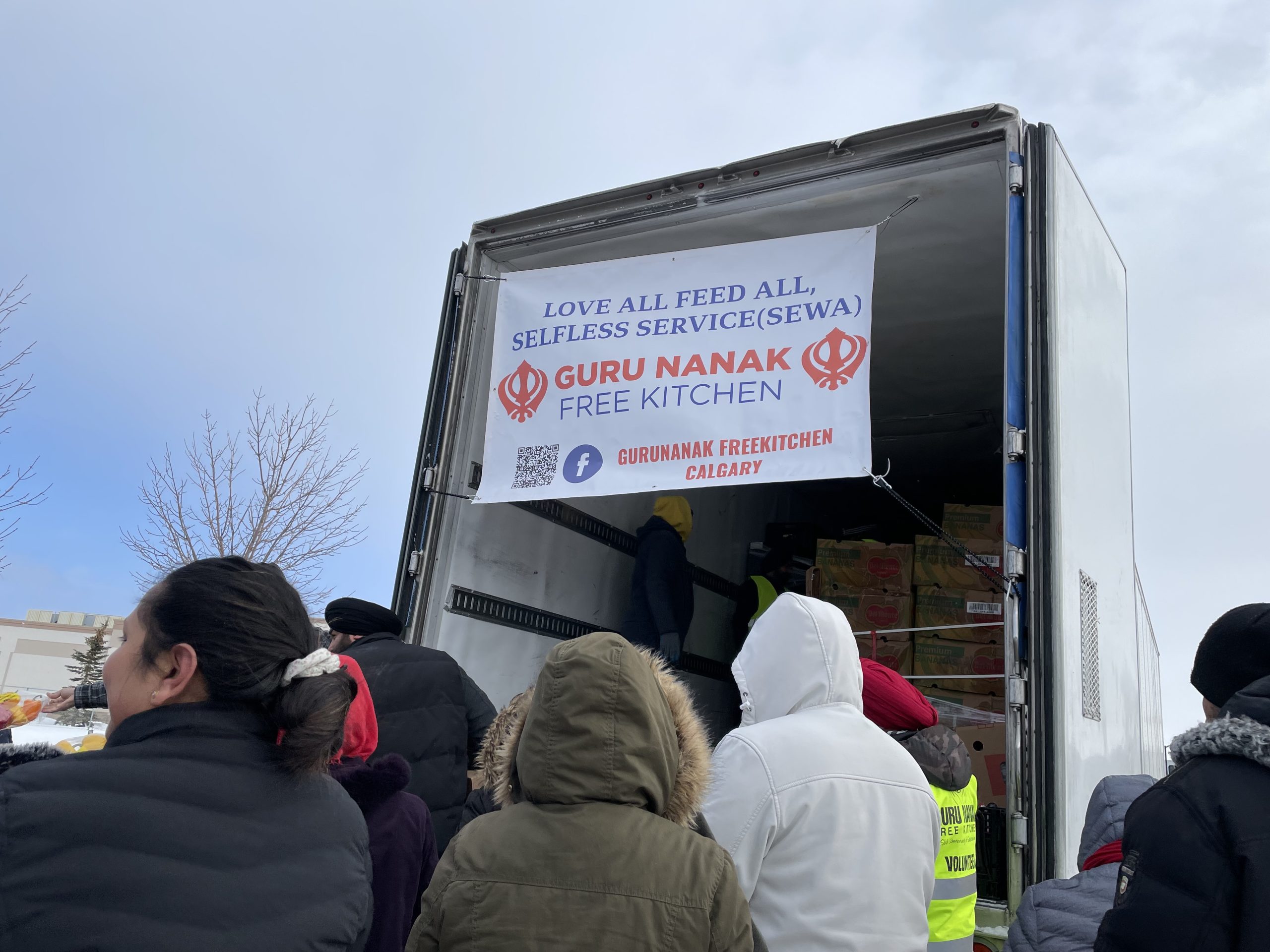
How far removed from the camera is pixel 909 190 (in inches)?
147

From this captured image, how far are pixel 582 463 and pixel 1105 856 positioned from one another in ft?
8.36

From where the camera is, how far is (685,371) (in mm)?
3854

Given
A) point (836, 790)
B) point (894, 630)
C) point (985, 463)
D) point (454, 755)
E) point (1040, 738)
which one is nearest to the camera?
point (836, 790)

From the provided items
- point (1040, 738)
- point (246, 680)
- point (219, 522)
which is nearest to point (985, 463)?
point (1040, 738)

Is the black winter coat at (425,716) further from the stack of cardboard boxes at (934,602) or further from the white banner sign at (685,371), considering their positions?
the stack of cardboard boxes at (934,602)

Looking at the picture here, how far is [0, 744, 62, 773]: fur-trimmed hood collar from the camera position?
4.35ft

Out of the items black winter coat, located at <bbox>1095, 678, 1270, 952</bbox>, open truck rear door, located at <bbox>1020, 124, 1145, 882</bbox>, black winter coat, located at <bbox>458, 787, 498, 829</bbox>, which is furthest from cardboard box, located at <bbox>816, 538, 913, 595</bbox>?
black winter coat, located at <bbox>1095, 678, 1270, 952</bbox>

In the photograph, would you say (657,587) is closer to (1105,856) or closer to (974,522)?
(974,522)

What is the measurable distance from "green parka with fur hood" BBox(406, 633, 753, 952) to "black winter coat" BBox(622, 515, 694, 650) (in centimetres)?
368

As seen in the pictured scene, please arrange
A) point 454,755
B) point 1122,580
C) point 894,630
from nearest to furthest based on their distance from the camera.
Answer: point 454,755, point 1122,580, point 894,630

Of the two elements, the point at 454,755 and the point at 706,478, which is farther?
the point at 706,478

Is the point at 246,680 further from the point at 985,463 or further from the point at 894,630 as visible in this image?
the point at 985,463

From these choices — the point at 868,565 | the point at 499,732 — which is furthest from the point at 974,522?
the point at 499,732

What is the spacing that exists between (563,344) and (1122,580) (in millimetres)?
2567
